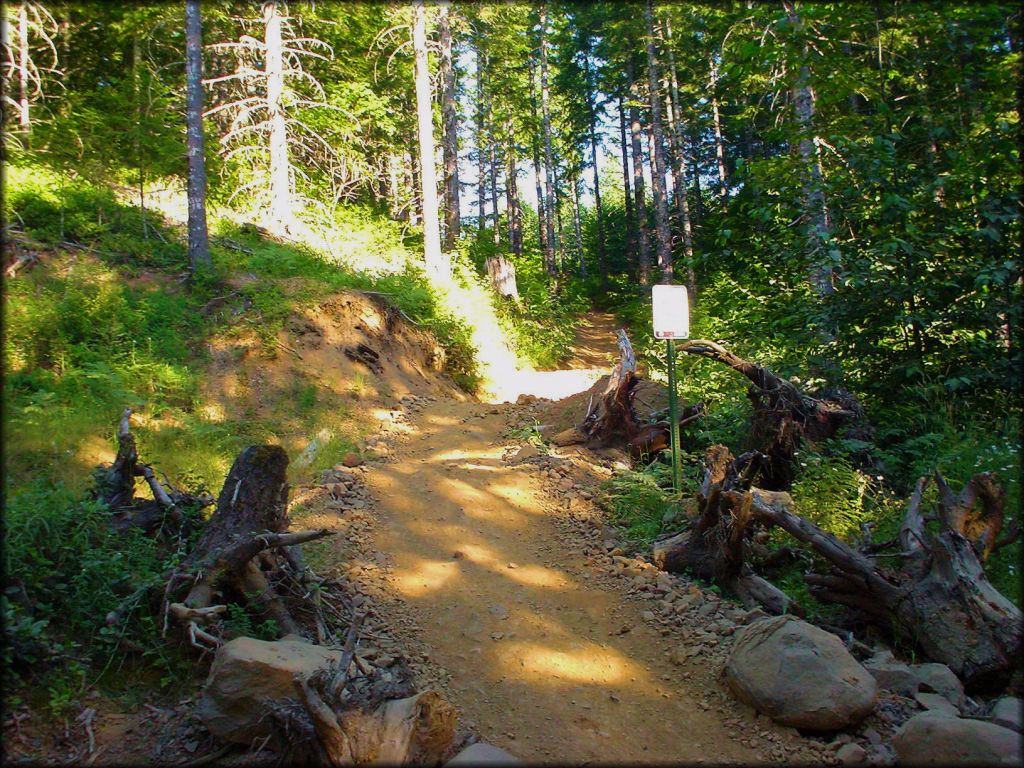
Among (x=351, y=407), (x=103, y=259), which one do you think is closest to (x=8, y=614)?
(x=351, y=407)

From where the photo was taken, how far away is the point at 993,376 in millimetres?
6039

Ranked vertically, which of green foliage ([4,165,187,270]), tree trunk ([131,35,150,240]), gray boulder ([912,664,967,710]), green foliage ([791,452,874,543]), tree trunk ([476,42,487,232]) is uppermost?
tree trunk ([476,42,487,232])

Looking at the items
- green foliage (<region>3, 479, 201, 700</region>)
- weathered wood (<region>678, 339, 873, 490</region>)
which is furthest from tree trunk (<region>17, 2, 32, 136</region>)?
weathered wood (<region>678, 339, 873, 490</region>)

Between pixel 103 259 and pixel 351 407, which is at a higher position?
pixel 103 259

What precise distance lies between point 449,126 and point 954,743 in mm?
21764

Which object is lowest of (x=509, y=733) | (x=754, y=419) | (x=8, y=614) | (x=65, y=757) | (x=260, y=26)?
(x=509, y=733)

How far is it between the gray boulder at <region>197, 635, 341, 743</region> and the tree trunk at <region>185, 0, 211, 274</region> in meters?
9.24

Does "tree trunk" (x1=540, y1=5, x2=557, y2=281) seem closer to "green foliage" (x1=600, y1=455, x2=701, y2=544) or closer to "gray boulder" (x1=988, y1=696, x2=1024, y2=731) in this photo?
"green foliage" (x1=600, y1=455, x2=701, y2=544)

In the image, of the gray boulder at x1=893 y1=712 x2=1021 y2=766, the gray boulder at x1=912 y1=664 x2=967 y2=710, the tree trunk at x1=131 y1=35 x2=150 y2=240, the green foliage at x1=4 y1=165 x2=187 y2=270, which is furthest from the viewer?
the tree trunk at x1=131 y1=35 x2=150 y2=240

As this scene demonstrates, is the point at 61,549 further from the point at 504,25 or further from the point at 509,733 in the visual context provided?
the point at 504,25

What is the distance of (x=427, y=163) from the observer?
58.0 feet

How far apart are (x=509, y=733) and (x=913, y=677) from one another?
2.61m

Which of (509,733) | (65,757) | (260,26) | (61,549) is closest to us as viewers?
(65,757)

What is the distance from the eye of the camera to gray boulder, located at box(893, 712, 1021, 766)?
2928 mm
